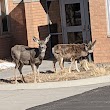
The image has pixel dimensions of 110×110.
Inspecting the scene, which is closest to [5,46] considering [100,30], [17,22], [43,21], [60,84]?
[17,22]

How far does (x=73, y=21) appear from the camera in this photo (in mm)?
20562

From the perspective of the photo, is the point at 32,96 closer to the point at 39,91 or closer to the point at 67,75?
the point at 39,91

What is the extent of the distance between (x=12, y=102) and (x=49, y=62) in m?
8.01

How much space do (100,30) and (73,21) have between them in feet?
12.8

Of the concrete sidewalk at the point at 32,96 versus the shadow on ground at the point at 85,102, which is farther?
the concrete sidewalk at the point at 32,96

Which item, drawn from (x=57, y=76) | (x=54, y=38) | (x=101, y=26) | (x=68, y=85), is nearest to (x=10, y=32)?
(x=54, y=38)

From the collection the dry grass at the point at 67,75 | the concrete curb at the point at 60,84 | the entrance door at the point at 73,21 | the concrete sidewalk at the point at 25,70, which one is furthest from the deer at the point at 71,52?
the entrance door at the point at 73,21

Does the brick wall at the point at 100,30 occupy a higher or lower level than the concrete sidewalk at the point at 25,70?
higher

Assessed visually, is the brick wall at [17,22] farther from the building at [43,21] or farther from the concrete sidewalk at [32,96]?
the concrete sidewalk at [32,96]

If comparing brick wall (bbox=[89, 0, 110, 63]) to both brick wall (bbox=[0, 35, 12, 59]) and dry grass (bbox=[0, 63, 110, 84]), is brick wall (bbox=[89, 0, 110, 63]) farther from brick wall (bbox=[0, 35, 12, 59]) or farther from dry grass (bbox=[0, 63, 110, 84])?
brick wall (bbox=[0, 35, 12, 59])

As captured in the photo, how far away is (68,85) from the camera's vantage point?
13102mm

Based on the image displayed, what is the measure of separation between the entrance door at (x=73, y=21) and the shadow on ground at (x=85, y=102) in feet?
27.8

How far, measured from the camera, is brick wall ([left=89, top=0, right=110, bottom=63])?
16656 millimetres

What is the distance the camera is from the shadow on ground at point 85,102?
10027 mm
